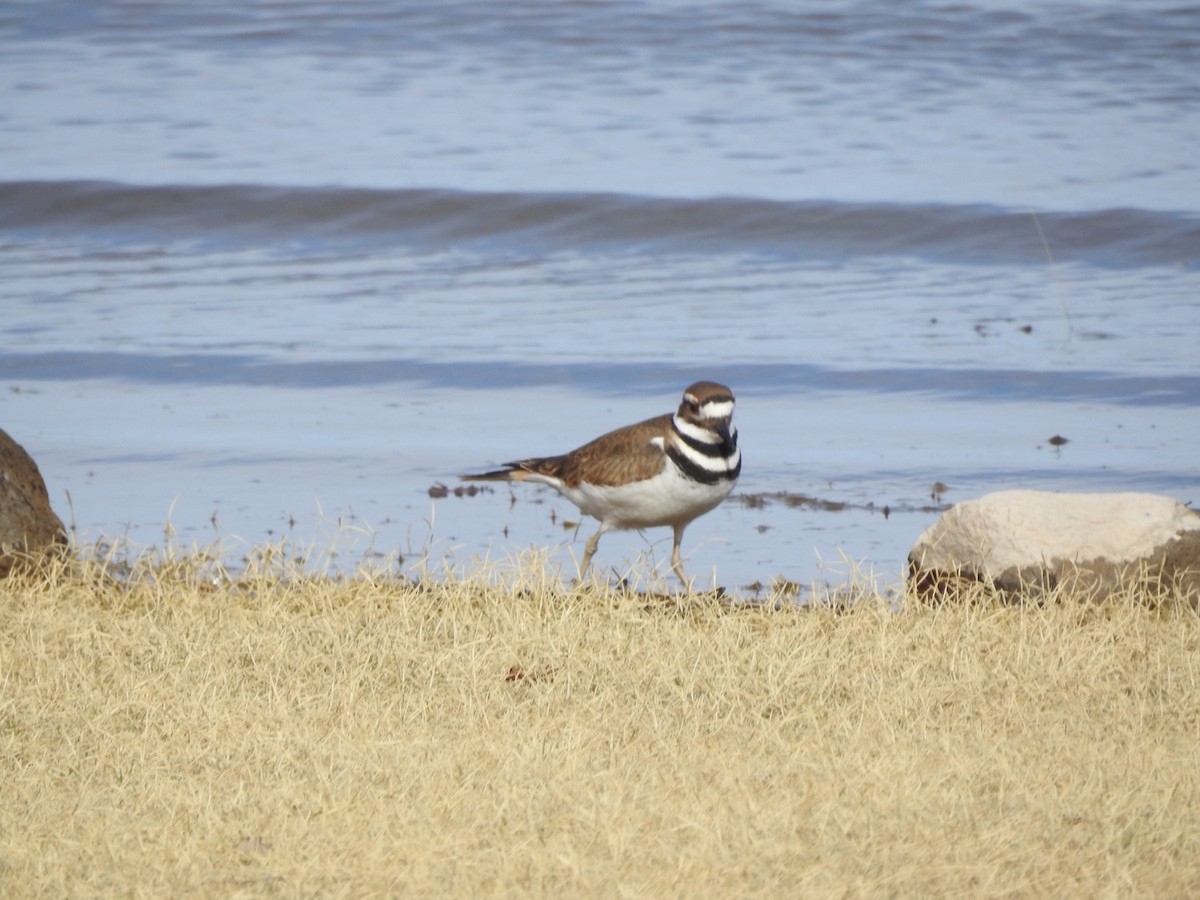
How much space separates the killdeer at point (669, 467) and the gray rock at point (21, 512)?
6.58 feet

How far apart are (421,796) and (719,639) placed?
1.52 m

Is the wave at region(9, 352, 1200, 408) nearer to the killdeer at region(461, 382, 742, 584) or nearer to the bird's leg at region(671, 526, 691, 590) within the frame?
the bird's leg at region(671, 526, 691, 590)

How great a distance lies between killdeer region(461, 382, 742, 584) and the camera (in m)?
6.39

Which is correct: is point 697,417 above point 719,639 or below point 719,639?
above

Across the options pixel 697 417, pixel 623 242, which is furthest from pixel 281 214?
pixel 697 417

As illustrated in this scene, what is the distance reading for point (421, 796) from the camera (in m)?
4.23

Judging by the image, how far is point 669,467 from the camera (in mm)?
6398

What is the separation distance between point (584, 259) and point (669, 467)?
25.8 feet

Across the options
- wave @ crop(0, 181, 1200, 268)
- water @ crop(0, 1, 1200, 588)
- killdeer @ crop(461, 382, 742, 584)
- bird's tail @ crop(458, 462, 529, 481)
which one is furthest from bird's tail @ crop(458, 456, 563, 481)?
wave @ crop(0, 181, 1200, 268)

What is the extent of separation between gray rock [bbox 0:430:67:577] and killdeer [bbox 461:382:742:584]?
6.58 feet

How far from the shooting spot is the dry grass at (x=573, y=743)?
→ 383 centimetres

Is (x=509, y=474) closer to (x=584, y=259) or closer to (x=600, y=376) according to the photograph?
(x=600, y=376)

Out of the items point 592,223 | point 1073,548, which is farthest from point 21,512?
point 592,223

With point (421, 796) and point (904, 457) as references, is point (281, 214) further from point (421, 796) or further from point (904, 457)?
point (421, 796)
